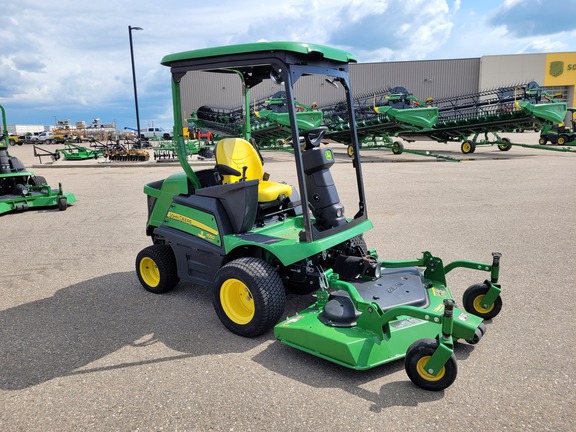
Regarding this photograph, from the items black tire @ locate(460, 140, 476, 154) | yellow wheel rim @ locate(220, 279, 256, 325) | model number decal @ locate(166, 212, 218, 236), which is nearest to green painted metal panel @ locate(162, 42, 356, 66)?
model number decal @ locate(166, 212, 218, 236)

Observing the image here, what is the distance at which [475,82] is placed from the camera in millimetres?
43875

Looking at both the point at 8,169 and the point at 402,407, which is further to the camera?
the point at 8,169

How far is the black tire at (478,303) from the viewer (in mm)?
3809

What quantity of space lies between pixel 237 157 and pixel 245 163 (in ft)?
0.35

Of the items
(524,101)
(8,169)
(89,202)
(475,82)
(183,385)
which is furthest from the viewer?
(475,82)

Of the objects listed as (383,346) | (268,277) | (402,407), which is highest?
(268,277)

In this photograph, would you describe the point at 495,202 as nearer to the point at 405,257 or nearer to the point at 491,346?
the point at 405,257

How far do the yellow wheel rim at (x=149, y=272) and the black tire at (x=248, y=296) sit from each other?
117cm

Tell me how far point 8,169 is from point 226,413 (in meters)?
8.44

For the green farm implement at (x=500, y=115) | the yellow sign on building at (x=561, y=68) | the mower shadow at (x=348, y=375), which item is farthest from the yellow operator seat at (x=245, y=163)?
the yellow sign on building at (x=561, y=68)

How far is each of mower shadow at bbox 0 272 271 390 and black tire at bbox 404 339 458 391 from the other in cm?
123

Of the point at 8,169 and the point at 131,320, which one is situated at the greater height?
Answer: the point at 8,169

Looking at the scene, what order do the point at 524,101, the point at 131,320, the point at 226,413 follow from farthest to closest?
the point at 524,101, the point at 131,320, the point at 226,413

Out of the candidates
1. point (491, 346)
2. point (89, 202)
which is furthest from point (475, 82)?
point (491, 346)
